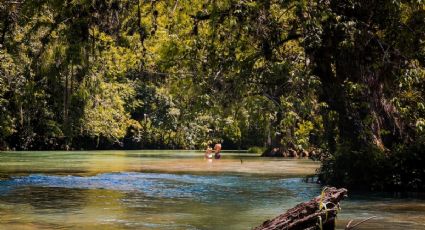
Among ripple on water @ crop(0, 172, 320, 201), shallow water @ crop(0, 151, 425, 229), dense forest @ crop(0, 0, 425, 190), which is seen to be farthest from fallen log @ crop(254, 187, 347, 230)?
ripple on water @ crop(0, 172, 320, 201)

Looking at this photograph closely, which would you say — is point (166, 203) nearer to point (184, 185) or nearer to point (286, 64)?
point (286, 64)

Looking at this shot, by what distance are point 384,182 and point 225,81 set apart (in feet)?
18.5

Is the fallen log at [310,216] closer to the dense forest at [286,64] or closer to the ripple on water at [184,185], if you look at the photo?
the dense forest at [286,64]

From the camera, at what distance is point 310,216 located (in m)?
Answer: 8.98

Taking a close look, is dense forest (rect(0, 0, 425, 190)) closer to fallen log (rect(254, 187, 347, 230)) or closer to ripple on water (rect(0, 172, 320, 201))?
ripple on water (rect(0, 172, 320, 201))

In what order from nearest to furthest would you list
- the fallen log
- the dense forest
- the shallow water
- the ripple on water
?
the fallen log
the shallow water
the dense forest
the ripple on water

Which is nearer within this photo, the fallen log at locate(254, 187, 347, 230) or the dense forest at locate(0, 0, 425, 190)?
the fallen log at locate(254, 187, 347, 230)

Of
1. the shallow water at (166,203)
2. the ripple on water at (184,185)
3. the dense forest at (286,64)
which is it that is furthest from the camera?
the ripple on water at (184,185)

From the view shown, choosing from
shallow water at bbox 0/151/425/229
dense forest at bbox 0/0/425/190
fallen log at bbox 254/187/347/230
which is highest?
dense forest at bbox 0/0/425/190

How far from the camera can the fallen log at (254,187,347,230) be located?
8.89 m

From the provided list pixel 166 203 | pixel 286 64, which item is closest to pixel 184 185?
pixel 166 203

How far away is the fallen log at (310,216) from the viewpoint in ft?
29.2

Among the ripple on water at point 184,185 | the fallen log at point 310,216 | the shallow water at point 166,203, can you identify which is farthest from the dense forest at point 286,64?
the fallen log at point 310,216

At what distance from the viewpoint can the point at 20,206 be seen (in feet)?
54.3
